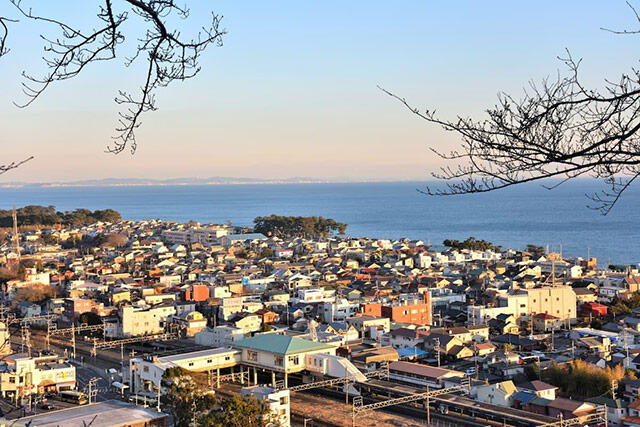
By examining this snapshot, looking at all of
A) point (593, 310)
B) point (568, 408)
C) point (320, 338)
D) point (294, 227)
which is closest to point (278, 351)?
point (320, 338)

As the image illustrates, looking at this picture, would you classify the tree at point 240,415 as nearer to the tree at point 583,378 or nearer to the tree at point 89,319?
the tree at point 583,378

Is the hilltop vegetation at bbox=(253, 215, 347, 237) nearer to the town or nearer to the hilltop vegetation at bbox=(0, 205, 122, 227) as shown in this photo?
the town

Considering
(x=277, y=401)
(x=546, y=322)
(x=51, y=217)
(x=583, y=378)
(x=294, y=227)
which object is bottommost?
(x=546, y=322)

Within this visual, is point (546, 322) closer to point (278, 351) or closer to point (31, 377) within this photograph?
point (278, 351)

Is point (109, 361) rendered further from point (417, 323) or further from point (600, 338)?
point (600, 338)

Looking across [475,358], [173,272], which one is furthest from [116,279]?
[475,358]
